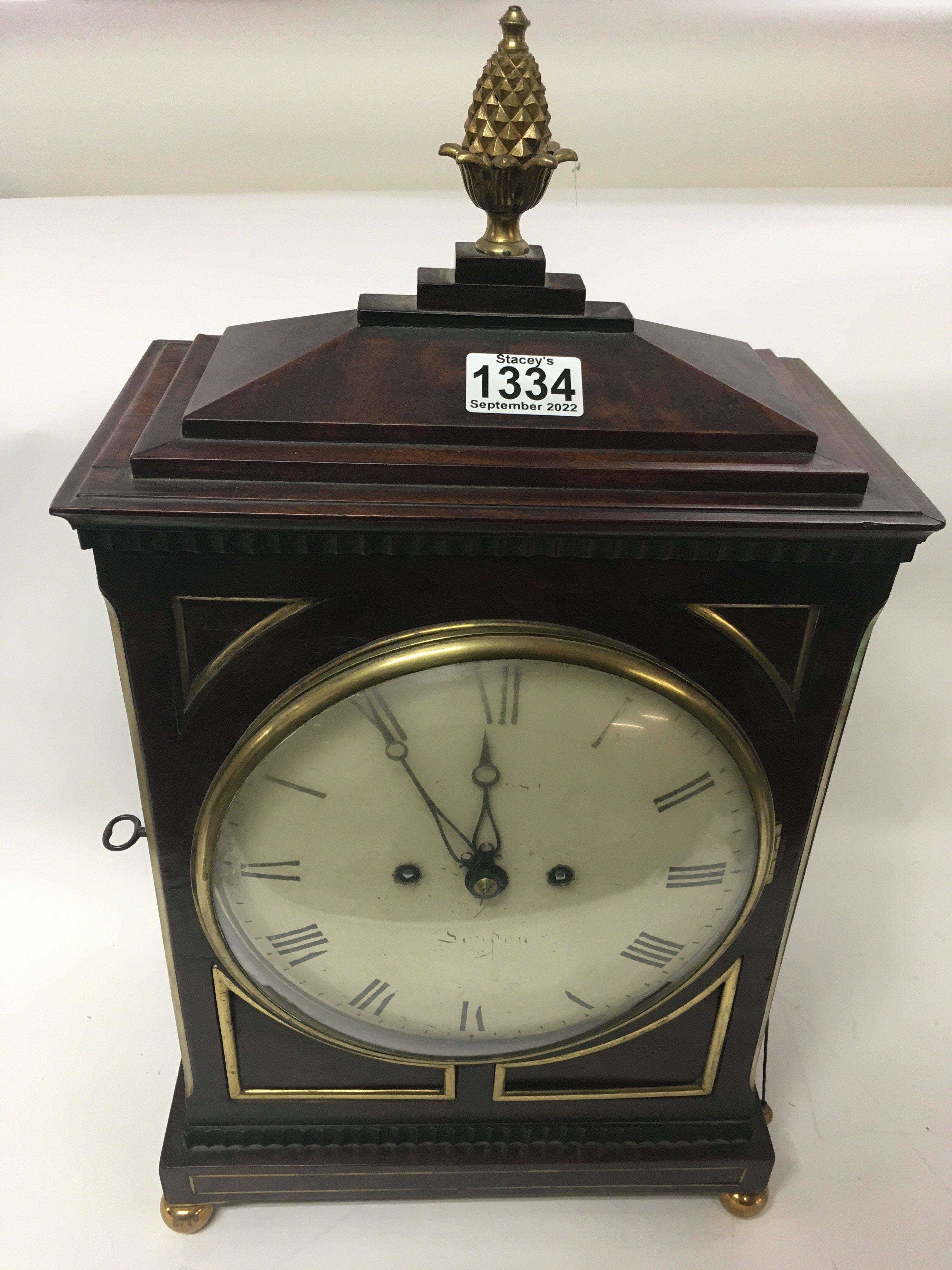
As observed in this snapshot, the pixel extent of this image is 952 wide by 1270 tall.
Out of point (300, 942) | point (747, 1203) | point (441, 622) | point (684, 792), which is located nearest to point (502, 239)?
point (441, 622)

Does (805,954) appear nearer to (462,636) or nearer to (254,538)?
(462,636)

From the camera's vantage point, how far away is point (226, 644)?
2.87 ft

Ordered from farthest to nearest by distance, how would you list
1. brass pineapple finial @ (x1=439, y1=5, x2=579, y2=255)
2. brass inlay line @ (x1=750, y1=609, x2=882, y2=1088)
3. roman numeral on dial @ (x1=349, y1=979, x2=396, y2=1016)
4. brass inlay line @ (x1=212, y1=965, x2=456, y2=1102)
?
brass inlay line @ (x1=212, y1=965, x2=456, y2=1102) → roman numeral on dial @ (x1=349, y1=979, x2=396, y2=1016) → brass inlay line @ (x1=750, y1=609, x2=882, y2=1088) → brass pineapple finial @ (x1=439, y1=5, x2=579, y2=255)

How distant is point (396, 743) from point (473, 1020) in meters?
0.32

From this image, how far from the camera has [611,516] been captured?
803 mm

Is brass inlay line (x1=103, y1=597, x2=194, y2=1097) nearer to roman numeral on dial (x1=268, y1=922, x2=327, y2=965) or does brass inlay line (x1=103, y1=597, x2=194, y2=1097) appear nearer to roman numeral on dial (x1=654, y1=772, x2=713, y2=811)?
roman numeral on dial (x1=268, y1=922, x2=327, y2=965)

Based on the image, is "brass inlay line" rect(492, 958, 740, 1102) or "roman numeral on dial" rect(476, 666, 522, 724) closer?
"roman numeral on dial" rect(476, 666, 522, 724)

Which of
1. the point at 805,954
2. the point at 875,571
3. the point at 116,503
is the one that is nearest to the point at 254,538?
the point at 116,503

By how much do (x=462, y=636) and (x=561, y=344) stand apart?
0.24m

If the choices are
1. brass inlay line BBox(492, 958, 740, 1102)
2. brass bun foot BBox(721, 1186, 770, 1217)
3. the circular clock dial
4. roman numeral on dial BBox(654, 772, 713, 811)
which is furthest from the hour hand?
brass bun foot BBox(721, 1186, 770, 1217)

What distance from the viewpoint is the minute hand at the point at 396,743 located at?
0.87 metres

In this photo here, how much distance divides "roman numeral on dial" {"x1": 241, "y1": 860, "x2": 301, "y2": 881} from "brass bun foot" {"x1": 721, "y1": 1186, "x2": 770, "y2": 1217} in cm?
62

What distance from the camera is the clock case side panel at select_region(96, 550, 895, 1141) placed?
846mm

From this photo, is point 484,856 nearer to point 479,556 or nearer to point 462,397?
point 479,556
